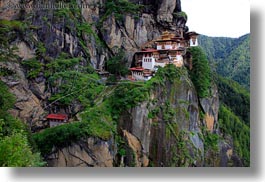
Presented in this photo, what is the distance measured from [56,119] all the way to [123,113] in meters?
1.34

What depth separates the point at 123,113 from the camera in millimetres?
7680

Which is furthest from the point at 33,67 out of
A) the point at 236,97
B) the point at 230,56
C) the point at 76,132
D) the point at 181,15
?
the point at 236,97

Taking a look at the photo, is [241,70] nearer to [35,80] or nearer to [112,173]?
[112,173]

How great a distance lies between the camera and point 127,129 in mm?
7531

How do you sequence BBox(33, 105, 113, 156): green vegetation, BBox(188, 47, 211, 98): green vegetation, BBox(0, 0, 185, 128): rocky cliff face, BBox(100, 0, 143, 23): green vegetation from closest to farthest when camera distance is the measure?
BBox(33, 105, 113, 156): green vegetation → BBox(0, 0, 185, 128): rocky cliff face → BBox(188, 47, 211, 98): green vegetation → BBox(100, 0, 143, 23): green vegetation

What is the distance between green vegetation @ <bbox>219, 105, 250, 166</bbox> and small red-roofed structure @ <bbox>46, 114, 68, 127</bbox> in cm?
330

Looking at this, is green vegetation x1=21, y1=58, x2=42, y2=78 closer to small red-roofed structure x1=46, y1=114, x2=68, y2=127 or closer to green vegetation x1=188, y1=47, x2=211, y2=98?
small red-roofed structure x1=46, y1=114, x2=68, y2=127

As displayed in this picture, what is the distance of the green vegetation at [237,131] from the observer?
→ 20.7 feet

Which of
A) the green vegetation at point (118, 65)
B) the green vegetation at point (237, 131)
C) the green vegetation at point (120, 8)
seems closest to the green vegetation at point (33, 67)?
the green vegetation at point (118, 65)

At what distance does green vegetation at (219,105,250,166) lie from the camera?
6.32 metres

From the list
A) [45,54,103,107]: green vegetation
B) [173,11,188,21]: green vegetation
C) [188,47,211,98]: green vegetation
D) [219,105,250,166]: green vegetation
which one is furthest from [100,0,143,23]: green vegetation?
[219,105,250,166]: green vegetation

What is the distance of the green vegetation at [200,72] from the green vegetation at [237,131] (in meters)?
0.66

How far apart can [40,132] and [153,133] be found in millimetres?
2215

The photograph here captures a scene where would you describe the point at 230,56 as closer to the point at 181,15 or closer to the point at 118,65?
the point at 181,15
